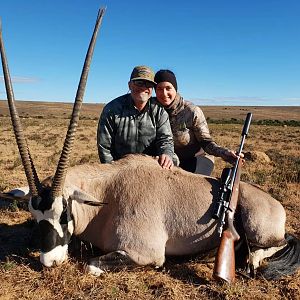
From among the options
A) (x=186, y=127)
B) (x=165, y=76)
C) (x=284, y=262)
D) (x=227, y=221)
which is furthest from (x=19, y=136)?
(x=284, y=262)

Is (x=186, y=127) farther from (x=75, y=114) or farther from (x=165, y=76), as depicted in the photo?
(x=75, y=114)

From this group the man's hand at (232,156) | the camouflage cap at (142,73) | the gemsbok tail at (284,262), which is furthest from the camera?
the camouflage cap at (142,73)

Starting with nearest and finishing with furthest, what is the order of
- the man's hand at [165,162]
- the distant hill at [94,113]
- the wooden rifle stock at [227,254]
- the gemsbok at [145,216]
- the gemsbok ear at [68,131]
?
1. the gemsbok ear at [68,131]
2. the wooden rifle stock at [227,254]
3. the gemsbok at [145,216]
4. the man's hand at [165,162]
5. the distant hill at [94,113]

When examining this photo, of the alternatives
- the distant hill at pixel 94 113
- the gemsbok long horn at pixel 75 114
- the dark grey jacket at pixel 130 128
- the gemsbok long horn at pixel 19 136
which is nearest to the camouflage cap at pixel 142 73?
the dark grey jacket at pixel 130 128

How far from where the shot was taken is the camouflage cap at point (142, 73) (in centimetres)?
594

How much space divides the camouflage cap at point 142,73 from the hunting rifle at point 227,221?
1.83 metres

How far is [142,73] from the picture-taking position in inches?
234

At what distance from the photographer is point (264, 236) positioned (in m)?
4.90

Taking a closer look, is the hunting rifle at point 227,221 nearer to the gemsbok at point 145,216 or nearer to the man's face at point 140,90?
the gemsbok at point 145,216

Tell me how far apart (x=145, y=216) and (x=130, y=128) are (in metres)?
1.86

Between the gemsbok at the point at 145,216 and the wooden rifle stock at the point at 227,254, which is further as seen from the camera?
the gemsbok at the point at 145,216

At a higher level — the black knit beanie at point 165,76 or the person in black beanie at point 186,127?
the black knit beanie at point 165,76

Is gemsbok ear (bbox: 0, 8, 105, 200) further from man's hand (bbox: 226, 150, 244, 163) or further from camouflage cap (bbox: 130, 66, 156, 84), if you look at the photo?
man's hand (bbox: 226, 150, 244, 163)

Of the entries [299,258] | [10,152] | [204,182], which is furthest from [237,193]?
[10,152]
